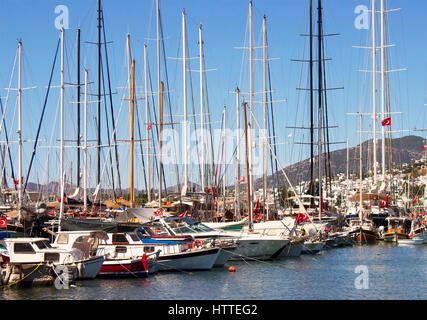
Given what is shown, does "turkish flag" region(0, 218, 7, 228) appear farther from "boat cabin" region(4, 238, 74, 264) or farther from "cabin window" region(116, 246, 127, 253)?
"boat cabin" region(4, 238, 74, 264)

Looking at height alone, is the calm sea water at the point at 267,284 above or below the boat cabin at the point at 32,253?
below

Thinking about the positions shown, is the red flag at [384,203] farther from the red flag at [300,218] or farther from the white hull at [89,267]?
the white hull at [89,267]

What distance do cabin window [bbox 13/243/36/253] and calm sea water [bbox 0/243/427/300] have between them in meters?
2.33

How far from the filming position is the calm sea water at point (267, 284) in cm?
3123

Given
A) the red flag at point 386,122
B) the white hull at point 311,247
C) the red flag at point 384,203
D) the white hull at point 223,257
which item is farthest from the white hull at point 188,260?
the red flag at point 386,122

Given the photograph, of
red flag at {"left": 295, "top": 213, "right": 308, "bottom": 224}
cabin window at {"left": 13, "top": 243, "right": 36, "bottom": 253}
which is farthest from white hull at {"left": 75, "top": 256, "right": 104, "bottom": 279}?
A: red flag at {"left": 295, "top": 213, "right": 308, "bottom": 224}

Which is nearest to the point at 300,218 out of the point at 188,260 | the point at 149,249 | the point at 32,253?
the point at 188,260

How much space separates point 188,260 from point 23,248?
9.91m

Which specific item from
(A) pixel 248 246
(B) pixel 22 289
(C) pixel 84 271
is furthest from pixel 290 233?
(B) pixel 22 289

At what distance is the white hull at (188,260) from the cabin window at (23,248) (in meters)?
8.05

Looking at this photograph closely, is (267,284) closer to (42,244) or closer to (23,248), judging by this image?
(42,244)

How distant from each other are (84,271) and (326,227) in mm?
31237

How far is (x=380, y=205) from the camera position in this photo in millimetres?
72812

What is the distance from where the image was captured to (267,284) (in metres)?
35.1
